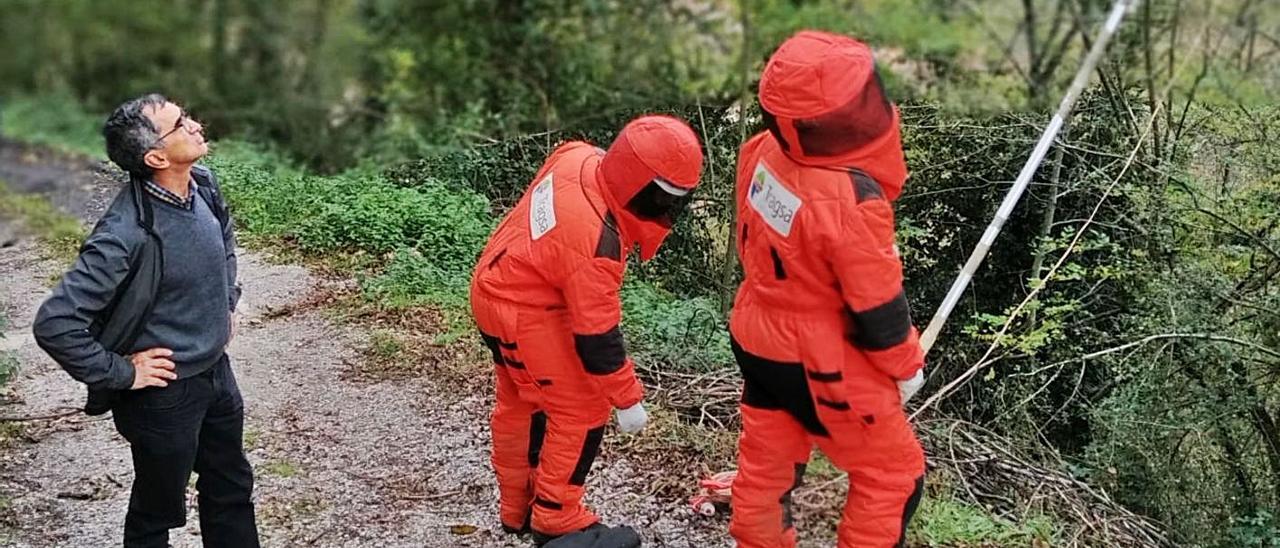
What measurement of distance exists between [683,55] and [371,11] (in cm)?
314

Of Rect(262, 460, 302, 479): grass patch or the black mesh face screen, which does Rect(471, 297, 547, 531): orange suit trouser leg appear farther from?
Rect(262, 460, 302, 479): grass patch

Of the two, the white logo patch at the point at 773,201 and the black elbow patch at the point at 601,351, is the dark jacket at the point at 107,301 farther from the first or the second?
the white logo patch at the point at 773,201

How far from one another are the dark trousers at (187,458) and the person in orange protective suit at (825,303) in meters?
1.36

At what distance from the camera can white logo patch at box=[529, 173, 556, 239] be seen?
3.19 meters

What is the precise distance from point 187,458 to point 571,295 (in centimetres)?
106

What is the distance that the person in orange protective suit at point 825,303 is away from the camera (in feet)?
8.83

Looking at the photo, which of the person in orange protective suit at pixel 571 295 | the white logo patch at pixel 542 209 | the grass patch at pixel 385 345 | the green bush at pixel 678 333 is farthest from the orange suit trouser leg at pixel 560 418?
the grass patch at pixel 385 345

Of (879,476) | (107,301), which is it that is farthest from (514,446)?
(107,301)

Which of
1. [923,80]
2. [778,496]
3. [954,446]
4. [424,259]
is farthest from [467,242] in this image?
[923,80]

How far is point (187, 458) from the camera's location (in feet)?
9.59

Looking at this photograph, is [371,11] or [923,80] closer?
[923,80]

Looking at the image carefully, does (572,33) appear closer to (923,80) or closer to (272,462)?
(923,80)

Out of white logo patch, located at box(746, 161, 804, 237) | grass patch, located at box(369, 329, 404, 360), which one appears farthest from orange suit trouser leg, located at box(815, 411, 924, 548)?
grass patch, located at box(369, 329, 404, 360)

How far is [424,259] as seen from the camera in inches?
242
